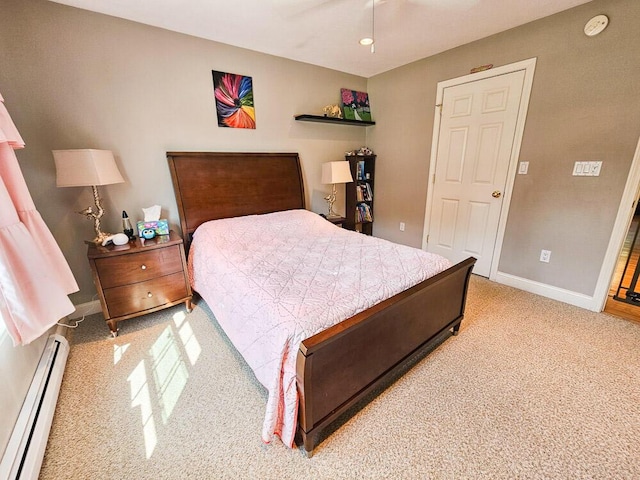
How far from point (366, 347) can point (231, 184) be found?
2.10 metres

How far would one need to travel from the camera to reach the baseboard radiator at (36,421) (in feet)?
3.51

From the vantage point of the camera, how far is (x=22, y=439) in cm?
115

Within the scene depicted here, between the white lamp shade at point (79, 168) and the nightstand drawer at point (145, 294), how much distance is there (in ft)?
2.54

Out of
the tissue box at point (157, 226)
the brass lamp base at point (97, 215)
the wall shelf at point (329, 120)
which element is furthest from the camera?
the wall shelf at point (329, 120)

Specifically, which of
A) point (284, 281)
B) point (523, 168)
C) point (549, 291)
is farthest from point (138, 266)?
point (549, 291)

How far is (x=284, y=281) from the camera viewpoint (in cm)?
153

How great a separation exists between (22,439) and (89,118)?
2.10 metres

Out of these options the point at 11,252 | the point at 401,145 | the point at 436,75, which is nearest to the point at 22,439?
the point at 11,252

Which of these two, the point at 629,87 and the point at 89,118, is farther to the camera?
the point at 89,118

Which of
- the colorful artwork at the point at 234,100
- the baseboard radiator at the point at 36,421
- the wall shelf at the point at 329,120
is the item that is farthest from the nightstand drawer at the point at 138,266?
the wall shelf at the point at 329,120

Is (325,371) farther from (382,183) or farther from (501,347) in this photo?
(382,183)

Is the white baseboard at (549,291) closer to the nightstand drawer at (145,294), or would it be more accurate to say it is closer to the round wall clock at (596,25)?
the round wall clock at (596,25)

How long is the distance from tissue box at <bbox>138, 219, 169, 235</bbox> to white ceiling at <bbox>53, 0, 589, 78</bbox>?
1.57 metres

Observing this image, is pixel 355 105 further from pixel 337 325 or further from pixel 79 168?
pixel 337 325
